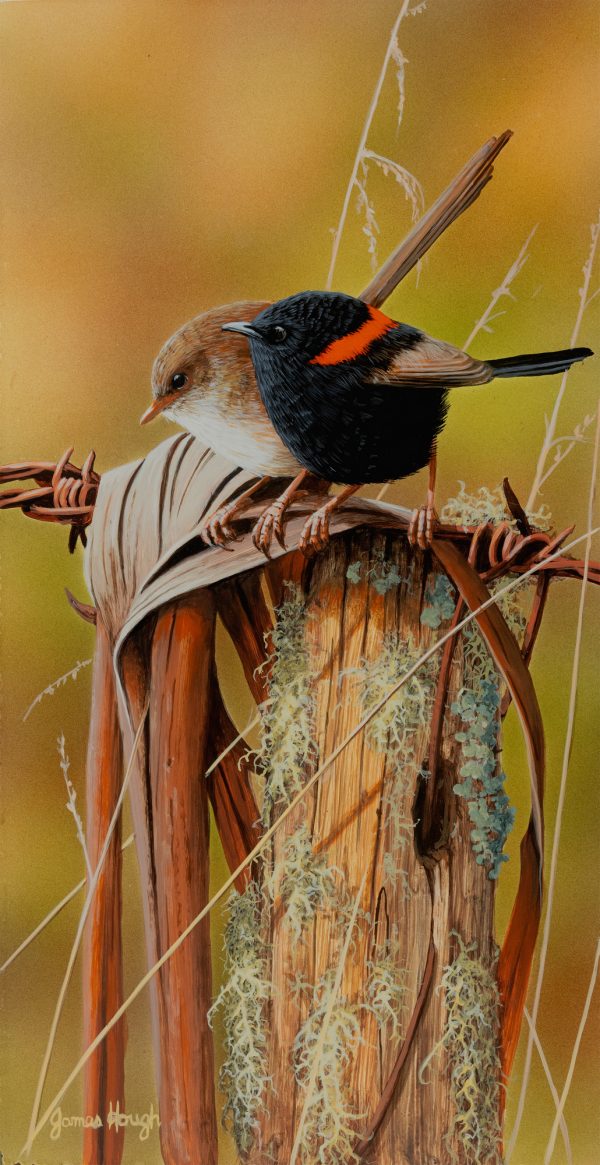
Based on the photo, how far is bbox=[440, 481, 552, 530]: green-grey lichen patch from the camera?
51.4 inches

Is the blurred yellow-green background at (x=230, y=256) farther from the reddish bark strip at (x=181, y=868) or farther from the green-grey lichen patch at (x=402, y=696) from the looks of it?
the green-grey lichen patch at (x=402, y=696)

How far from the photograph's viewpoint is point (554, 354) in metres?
1.20

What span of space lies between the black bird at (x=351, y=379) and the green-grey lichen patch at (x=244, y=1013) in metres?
0.54

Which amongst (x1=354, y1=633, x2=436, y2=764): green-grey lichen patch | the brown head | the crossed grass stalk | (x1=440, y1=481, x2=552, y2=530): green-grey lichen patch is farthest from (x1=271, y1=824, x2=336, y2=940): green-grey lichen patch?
the brown head

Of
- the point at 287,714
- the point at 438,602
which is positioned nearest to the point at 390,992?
the point at 287,714

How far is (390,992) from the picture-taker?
1262 mm

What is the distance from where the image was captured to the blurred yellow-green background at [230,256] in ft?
4.27

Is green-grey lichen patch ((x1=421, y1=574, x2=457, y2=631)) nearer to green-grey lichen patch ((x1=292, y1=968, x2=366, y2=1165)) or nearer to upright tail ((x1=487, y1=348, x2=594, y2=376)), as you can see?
upright tail ((x1=487, y1=348, x2=594, y2=376))

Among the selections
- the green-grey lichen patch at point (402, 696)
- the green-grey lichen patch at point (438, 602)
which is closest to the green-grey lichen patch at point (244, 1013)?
the green-grey lichen patch at point (402, 696)

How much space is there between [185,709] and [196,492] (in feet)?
1.02

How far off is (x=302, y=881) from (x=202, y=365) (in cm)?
73

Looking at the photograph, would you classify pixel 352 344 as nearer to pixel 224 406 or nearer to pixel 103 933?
pixel 224 406

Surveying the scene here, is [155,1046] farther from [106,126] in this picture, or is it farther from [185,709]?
[106,126]

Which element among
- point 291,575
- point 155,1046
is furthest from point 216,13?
point 155,1046
